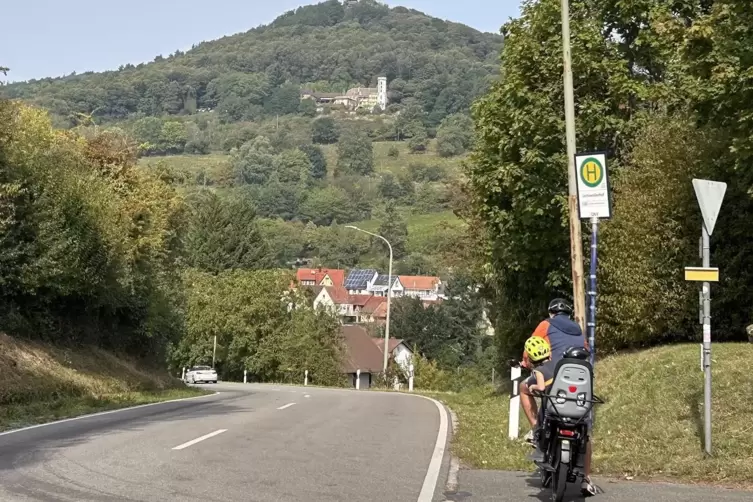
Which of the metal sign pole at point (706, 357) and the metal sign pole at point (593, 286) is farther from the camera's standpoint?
the metal sign pole at point (593, 286)

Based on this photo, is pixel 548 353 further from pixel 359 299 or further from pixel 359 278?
pixel 359 278

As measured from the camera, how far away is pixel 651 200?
20516 millimetres

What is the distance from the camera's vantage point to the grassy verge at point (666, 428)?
34.6 ft

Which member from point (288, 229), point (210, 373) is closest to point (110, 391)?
point (210, 373)

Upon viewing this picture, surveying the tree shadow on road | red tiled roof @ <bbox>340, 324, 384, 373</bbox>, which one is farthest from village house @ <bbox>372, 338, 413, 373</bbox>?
the tree shadow on road

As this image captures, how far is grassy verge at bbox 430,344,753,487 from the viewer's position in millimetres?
10539

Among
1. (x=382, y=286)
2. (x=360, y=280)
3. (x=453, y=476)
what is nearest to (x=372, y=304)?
(x=360, y=280)

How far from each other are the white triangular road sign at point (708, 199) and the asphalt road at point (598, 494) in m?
3.03

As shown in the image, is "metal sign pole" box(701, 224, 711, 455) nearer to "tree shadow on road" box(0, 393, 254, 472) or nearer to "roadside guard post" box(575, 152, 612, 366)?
"roadside guard post" box(575, 152, 612, 366)

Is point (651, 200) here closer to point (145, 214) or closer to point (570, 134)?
point (570, 134)

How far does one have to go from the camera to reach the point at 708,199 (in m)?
10.8

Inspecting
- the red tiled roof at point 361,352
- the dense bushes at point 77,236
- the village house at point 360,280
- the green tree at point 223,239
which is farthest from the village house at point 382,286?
the dense bushes at point 77,236

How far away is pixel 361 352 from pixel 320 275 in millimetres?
51234

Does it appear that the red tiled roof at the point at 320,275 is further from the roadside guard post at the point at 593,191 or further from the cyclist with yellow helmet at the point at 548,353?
the cyclist with yellow helmet at the point at 548,353
